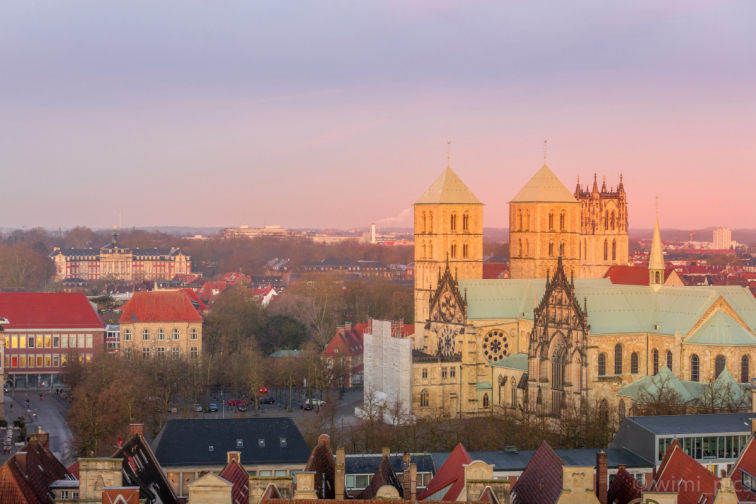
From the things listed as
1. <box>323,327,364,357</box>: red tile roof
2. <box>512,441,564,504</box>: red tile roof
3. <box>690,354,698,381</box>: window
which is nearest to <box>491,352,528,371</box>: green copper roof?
<box>690,354,698,381</box>: window

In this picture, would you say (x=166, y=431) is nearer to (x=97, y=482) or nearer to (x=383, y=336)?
(x=97, y=482)

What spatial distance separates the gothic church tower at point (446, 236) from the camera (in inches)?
4129

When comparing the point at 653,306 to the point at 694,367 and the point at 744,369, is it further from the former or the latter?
the point at 744,369

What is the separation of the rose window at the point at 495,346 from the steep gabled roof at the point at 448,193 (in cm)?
1419

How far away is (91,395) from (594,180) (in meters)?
76.9

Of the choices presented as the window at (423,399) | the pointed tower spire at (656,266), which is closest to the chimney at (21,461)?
the window at (423,399)

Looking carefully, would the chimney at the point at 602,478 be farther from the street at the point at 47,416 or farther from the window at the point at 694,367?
the window at the point at 694,367

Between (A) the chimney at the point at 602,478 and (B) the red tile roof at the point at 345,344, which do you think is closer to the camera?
(A) the chimney at the point at 602,478

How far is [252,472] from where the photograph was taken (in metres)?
58.1

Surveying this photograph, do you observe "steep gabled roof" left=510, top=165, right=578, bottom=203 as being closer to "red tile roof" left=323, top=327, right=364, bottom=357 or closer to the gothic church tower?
the gothic church tower

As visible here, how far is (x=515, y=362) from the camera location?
9319cm

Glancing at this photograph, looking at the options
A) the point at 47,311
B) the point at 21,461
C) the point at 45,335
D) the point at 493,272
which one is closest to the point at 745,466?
the point at 21,461

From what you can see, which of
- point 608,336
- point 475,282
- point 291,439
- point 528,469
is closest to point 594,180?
point 475,282

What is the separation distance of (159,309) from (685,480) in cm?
8570
